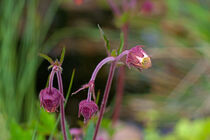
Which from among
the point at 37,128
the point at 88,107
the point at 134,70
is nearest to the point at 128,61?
the point at 88,107

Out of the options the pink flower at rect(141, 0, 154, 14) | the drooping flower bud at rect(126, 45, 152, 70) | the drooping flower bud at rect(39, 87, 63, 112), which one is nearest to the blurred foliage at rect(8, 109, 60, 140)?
the drooping flower bud at rect(39, 87, 63, 112)

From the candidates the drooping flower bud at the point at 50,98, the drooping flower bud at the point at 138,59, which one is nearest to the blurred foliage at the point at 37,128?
the drooping flower bud at the point at 50,98

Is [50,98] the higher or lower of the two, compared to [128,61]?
lower

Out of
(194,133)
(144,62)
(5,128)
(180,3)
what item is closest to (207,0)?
(180,3)

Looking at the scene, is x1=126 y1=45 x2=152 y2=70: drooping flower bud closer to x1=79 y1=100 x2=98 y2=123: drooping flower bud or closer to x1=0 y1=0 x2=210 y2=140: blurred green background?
x1=79 y1=100 x2=98 y2=123: drooping flower bud

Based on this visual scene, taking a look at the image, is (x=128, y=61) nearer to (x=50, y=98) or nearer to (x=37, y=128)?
(x=50, y=98)

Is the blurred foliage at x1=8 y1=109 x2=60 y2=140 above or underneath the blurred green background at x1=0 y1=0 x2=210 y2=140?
underneath

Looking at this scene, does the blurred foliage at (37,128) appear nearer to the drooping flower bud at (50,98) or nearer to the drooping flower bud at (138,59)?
the drooping flower bud at (50,98)
